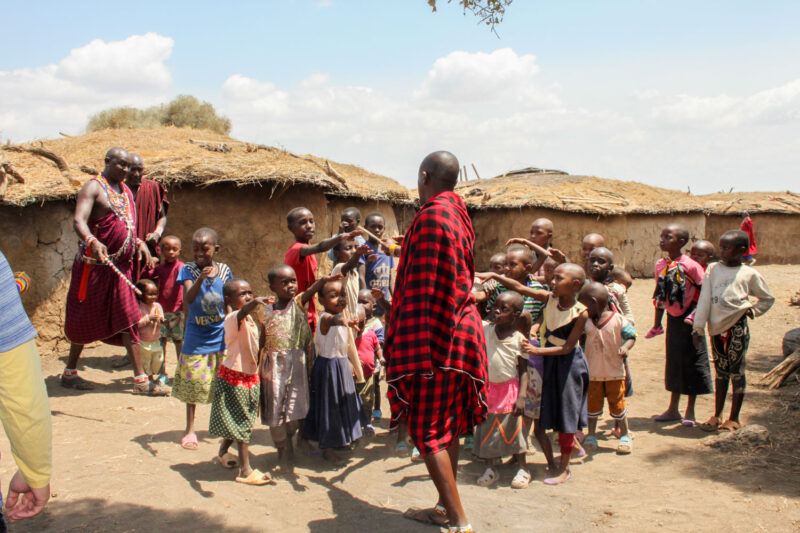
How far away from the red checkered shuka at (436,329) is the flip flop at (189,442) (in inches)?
76.2

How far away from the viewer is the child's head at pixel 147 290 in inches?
228

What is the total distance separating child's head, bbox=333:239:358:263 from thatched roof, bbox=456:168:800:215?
1021cm

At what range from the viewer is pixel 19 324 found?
1975 millimetres

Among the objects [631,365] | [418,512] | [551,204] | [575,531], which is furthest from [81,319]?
[551,204]

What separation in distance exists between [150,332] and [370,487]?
10.0 feet

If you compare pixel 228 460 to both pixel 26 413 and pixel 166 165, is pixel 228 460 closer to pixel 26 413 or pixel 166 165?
pixel 26 413

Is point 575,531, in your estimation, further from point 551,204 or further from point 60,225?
point 551,204

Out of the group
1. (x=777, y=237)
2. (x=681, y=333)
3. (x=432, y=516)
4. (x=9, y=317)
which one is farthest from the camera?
(x=777, y=237)

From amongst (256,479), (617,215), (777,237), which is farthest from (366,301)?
(777,237)

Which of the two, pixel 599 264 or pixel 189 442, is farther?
pixel 599 264

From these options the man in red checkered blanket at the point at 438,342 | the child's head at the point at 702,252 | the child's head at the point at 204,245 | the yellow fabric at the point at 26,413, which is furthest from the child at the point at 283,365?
the child's head at the point at 702,252

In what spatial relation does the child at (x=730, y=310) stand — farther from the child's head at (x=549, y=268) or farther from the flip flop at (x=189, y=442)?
the flip flop at (x=189, y=442)

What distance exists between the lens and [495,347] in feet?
13.1

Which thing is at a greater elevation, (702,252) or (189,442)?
(702,252)
